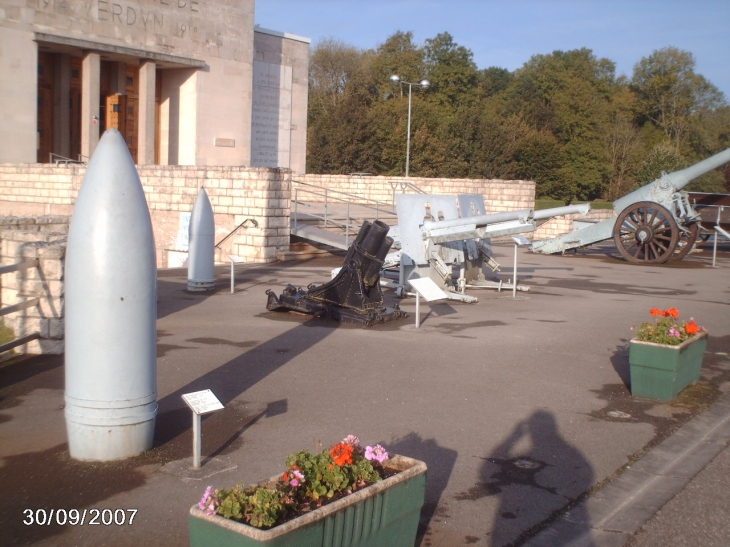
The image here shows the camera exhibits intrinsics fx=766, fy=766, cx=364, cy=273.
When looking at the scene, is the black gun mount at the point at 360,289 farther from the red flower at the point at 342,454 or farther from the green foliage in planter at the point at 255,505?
the green foliage in planter at the point at 255,505

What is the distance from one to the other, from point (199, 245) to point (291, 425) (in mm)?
7633

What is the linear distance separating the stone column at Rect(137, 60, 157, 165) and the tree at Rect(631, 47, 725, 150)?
45168 millimetres

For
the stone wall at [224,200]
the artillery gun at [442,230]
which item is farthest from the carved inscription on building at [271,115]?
the artillery gun at [442,230]

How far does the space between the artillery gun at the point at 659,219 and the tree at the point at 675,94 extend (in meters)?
44.3

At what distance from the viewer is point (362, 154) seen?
50625 mm

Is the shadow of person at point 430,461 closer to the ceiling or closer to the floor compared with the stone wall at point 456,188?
closer to the floor

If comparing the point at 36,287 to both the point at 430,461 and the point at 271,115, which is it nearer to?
the point at 430,461

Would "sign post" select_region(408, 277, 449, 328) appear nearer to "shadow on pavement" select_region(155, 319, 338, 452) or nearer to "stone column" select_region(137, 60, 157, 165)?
"shadow on pavement" select_region(155, 319, 338, 452)

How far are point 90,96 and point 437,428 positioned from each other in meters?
27.2

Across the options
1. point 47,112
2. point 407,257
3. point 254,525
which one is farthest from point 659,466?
point 47,112

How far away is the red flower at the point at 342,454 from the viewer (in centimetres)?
361
